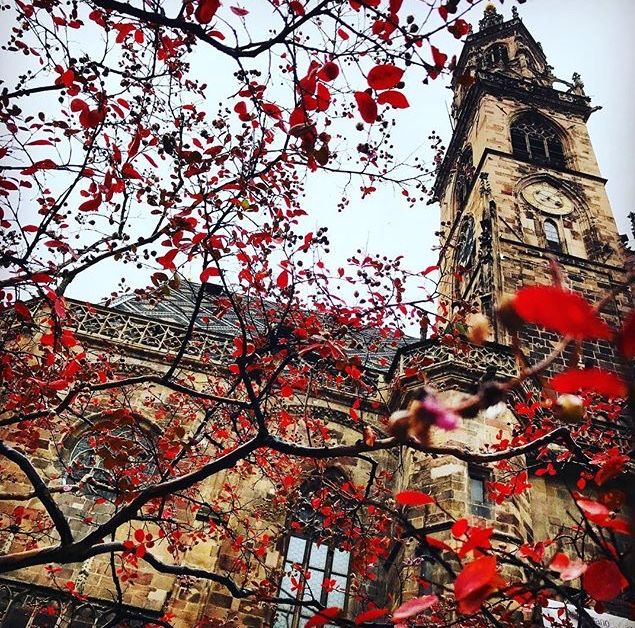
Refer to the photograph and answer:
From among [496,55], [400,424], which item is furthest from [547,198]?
[400,424]

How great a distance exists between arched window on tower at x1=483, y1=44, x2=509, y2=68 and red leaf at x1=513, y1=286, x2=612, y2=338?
3113cm

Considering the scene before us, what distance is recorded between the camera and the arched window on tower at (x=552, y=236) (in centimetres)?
1795

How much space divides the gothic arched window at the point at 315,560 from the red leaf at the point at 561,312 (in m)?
8.26

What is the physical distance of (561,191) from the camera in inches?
790

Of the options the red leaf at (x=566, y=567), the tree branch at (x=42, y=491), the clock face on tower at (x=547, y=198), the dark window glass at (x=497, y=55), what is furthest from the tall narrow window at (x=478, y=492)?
the dark window glass at (x=497, y=55)

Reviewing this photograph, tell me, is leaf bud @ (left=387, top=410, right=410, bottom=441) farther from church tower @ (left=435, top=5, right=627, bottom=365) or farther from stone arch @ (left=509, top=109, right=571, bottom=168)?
stone arch @ (left=509, top=109, right=571, bottom=168)

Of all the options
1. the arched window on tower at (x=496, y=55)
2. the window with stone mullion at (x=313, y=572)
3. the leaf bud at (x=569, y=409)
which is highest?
the arched window on tower at (x=496, y=55)

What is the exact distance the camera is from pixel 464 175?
22.9 m

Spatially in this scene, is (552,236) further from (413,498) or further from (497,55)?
(413,498)

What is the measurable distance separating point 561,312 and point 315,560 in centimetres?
967

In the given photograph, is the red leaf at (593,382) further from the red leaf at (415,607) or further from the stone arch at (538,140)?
the stone arch at (538,140)

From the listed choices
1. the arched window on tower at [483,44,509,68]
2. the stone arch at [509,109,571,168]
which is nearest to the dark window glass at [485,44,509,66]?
the arched window on tower at [483,44,509,68]

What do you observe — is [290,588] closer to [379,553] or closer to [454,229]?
[379,553]

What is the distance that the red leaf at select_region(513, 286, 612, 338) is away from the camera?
1.37 metres
